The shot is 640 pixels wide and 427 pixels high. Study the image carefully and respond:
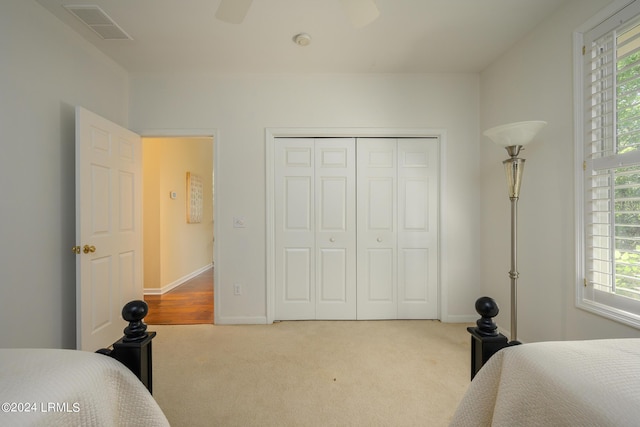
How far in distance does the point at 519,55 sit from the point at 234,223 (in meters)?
3.13

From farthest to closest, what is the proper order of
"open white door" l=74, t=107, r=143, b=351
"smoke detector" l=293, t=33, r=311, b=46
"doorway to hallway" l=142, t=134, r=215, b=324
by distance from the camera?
"doorway to hallway" l=142, t=134, r=215, b=324
"smoke detector" l=293, t=33, r=311, b=46
"open white door" l=74, t=107, r=143, b=351

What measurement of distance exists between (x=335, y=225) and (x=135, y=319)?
7.29 feet

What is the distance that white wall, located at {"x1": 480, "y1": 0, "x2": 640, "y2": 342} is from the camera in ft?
6.37

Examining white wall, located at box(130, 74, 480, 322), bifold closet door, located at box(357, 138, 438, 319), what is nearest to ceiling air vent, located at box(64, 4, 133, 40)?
white wall, located at box(130, 74, 480, 322)

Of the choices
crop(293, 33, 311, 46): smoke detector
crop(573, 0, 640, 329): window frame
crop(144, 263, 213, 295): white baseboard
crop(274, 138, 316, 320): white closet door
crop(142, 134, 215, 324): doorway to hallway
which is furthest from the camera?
crop(144, 263, 213, 295): white baseboard

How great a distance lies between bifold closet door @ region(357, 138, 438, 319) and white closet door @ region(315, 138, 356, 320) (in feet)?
0.33

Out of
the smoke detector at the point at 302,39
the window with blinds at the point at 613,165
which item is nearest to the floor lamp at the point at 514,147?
the window with blinds at the point at 613,165

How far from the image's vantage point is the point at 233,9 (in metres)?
1.45

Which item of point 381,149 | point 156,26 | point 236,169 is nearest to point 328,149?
point 381,149

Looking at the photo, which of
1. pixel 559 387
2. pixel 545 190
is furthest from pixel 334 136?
pixel 559 387

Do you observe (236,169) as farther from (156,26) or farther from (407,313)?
(407,313)

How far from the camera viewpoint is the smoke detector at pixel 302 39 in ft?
7.62

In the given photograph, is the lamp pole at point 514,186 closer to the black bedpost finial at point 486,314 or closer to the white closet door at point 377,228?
the white closet door at point 377,228

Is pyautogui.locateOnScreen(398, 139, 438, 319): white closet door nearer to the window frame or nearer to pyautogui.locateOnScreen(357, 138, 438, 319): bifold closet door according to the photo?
pyautogui.locateOnScreen(357, 138, 438, 319): bifold closet door
